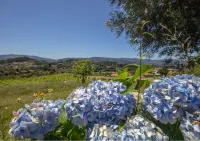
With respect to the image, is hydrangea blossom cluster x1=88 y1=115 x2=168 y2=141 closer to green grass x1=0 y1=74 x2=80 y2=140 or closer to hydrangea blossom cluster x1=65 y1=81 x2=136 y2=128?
hydrangea blossom cluster x1=65 y1=81 x2=136 y2=128

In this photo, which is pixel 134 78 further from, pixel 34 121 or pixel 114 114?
pixel 34 121

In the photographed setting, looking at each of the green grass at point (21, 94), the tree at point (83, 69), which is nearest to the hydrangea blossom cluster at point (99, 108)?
the green grass at point (21, 94)

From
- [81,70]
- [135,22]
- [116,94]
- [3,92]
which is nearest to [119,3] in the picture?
[135,22]

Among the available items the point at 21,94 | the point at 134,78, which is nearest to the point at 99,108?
the point at 134,78

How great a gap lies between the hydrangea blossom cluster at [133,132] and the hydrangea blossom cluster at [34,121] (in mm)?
244

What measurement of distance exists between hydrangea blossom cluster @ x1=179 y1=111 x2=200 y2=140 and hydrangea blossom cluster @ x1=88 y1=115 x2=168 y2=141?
98 mm

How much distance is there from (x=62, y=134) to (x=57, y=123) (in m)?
0.07

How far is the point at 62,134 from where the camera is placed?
134 centimetres

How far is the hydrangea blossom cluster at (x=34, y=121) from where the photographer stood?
1202mm

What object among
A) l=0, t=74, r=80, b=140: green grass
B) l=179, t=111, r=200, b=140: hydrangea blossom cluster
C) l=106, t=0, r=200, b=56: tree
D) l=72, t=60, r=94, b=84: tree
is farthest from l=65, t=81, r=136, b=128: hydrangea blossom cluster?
l=72, t=60, r=94, b=84: tree

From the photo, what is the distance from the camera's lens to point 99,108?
4.14 feet

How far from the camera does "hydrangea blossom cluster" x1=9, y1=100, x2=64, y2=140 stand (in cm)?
120

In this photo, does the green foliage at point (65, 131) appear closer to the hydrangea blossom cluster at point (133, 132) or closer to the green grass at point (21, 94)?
the hydrangea blossom cluster at point (133, 132)

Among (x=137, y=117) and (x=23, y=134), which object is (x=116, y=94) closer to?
(x=137, y=117)
